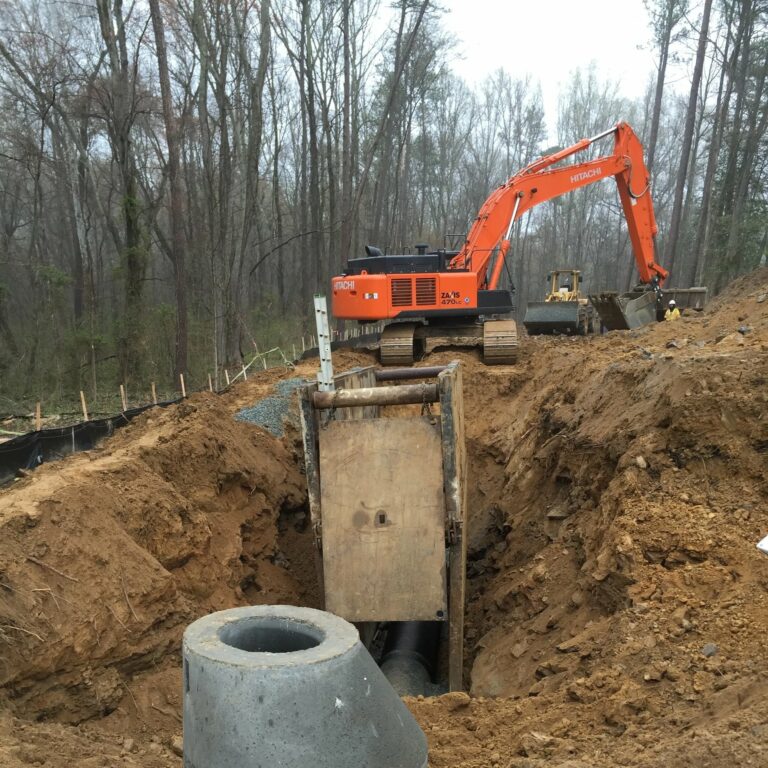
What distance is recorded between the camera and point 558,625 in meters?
4.92

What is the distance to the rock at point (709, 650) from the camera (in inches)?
133

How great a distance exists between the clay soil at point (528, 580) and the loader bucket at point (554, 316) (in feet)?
33.6

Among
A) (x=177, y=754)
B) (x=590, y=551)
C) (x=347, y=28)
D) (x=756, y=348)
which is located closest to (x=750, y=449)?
(x=590, y=551)

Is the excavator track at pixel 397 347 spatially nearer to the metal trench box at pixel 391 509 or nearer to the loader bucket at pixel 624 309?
the loader bucket at pixel 624 309

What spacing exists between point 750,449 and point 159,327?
1747cm

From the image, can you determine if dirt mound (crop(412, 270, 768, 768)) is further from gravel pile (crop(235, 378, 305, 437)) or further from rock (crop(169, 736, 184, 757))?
gravel pile (crop(235, 378, 305, 437))

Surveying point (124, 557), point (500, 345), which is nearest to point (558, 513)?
point (124, 557)

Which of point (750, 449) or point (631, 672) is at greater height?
point (750, 449)

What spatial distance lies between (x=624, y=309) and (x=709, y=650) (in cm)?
1255

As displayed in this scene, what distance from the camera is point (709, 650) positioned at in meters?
3.40

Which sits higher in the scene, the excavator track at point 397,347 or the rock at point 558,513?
the excavator track at point 397,347

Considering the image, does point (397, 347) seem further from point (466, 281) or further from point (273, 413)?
point (273, 413)

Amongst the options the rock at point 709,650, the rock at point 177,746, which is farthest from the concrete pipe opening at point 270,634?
the rock at point 709,650

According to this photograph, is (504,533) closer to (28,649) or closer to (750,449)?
(750,449)
